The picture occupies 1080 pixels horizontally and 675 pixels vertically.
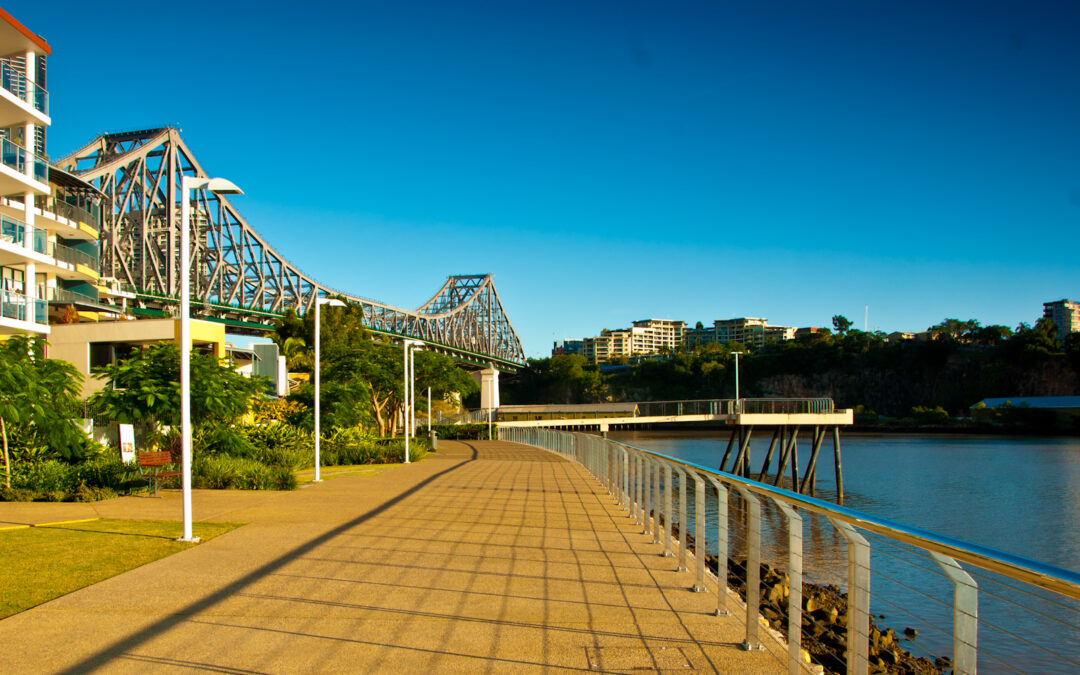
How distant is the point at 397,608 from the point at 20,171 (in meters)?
27.6

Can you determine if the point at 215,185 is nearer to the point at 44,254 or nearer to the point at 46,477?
the point at 46,477

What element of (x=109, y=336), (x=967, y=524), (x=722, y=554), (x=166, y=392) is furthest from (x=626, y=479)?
(x=109, y=336)

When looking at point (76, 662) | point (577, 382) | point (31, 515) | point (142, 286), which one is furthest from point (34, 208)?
point (577, 382)

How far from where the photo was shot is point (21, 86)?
2783 centimetres

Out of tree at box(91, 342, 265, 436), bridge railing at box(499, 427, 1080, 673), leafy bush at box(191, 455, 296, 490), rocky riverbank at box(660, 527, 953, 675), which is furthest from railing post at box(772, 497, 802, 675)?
tree at box(91, 342, 265, 436)

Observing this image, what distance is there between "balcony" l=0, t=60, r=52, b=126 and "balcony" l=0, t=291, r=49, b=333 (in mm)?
6154

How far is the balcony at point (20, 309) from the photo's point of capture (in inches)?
1010

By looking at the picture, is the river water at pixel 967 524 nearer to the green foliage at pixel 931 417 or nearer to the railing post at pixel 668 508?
the railing post at pixel 668 508

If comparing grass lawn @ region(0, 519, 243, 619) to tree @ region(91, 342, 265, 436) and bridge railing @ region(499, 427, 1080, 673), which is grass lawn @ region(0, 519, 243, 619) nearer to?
bridge railing @ region(499, 427, 1080, 673)

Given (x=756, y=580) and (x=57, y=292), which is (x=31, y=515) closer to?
(x=756, y=580)

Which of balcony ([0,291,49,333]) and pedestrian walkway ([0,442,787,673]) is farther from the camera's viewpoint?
balcony ([0,291,49,333])

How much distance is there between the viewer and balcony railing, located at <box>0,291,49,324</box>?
25.7 m

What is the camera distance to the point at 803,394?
121312 millimetres

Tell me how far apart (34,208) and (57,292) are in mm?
3501
